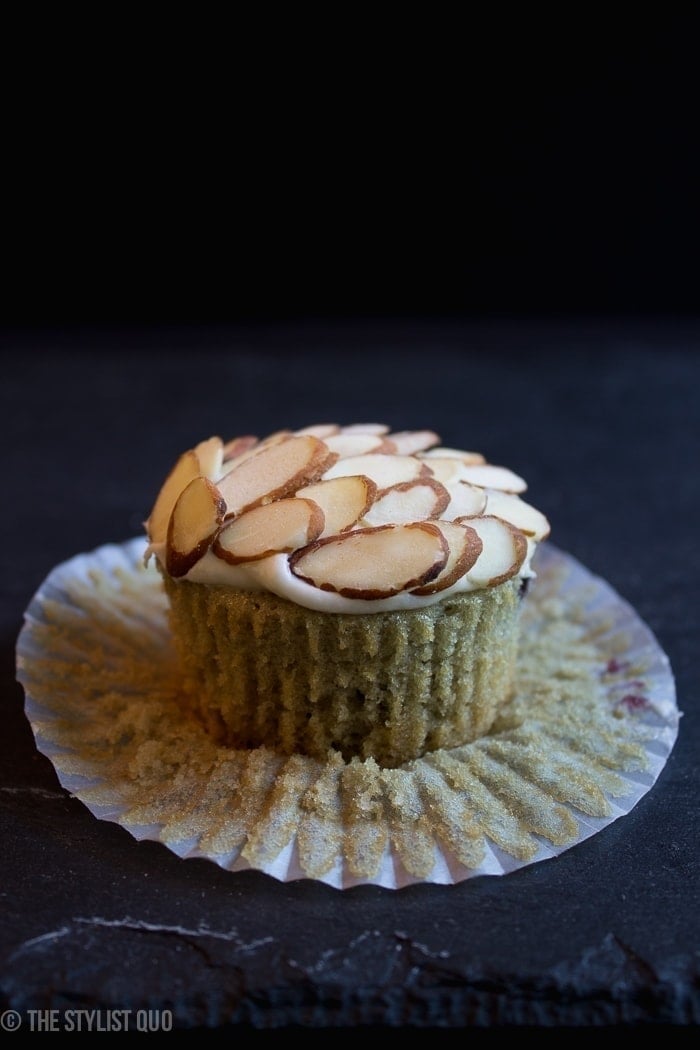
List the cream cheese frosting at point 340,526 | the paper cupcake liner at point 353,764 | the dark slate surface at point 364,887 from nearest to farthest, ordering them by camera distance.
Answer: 1. the dark slate surface at point 364,887
2. the paper cupcake liner at point 353,764
3. the cream cheese frosting at point 340,526

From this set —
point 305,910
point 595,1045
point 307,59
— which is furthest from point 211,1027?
point 307,59

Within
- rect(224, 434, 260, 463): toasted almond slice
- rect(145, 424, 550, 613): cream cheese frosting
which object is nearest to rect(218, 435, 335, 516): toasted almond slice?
rect(145, 424, 550, 613): cream cheese frosting

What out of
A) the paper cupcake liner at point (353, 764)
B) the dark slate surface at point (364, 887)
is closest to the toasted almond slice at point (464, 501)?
the paper cupcake liner at point (353, 764)

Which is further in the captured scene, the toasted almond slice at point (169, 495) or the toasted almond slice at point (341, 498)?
the toasted almond slice at point (169, 495)

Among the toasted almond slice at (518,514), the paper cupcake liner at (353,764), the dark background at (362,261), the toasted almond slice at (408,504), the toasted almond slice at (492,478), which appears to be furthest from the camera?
the dark background at (362,261)

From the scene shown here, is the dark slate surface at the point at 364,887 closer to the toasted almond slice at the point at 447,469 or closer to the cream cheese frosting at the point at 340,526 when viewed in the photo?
the cream cheese frosting at the point at 340,526
